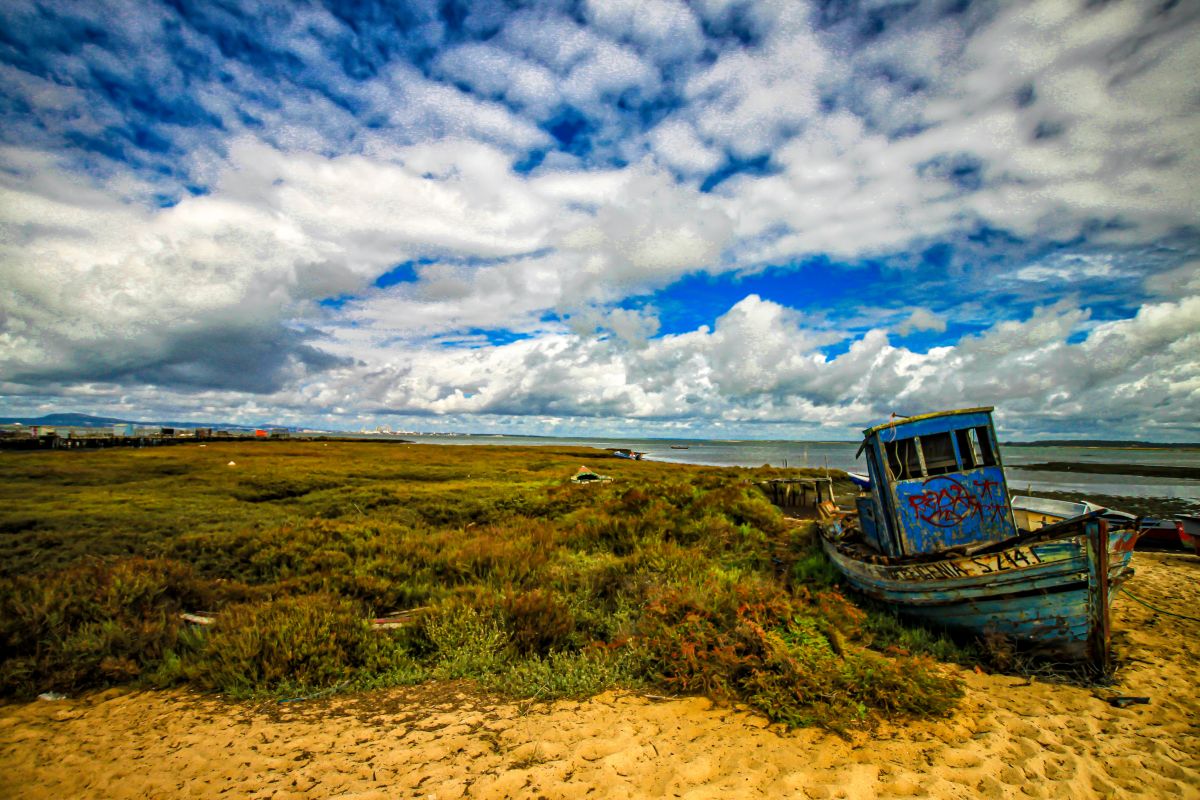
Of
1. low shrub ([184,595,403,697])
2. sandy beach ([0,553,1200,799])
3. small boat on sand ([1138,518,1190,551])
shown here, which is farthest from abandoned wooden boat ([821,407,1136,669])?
small boat on sand ([1138,518,1190,551])

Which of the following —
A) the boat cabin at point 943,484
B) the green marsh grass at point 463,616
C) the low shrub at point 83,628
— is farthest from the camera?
the boat cabin at point 943,484

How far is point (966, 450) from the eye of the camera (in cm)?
922

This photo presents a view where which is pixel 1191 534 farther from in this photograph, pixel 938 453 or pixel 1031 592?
pixel 1031 592

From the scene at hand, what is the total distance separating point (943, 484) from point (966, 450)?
2.40 feet

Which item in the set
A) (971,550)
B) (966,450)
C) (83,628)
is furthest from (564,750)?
(966,450)

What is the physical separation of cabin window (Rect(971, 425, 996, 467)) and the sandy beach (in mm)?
3907

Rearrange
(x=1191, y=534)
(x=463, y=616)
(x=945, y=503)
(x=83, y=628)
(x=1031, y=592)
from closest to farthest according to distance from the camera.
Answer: (x=83, y=628) → (x=1031, y=592) → (x=463, y=616) → (x=945, y=503) → (x=1191, y=534)

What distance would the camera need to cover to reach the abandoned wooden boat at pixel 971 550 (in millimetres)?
6617

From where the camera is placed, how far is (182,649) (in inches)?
259

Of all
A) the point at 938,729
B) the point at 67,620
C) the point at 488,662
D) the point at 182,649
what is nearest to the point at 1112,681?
the point at 938,729

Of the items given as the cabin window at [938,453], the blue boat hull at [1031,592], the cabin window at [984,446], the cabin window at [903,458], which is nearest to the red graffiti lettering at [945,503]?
the cabin window at [938,453]

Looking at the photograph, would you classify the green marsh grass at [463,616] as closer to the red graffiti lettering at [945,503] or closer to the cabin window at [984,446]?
the red graffiti lettering at [945,503]

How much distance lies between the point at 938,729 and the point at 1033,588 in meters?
2.95

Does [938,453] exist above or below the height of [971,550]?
above
